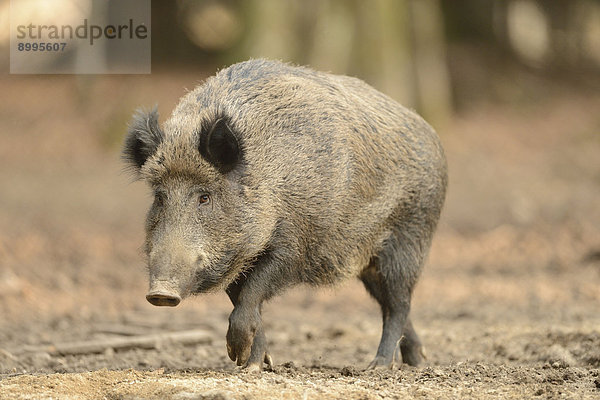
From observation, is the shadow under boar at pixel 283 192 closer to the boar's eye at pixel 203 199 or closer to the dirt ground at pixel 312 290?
the boar's eye at pixel 203 199

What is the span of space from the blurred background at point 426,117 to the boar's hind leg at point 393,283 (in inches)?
57.0

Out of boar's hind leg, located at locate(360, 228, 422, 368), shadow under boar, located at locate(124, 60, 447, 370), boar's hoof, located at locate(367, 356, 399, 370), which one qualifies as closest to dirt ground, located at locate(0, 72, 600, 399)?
boar's hoof, located at locate(367, 356, 399, 370)

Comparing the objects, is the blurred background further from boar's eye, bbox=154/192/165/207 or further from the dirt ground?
boar's eye, bbox=154/192/165/207

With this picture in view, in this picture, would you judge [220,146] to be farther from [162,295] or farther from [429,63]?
[429,63]

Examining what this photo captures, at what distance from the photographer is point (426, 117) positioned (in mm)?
18453

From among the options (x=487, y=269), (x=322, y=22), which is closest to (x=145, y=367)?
(x=487, y=269)

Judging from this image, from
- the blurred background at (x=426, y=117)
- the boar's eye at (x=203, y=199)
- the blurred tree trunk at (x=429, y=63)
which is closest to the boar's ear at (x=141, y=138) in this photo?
the boar's eye at (x=203, y=199)

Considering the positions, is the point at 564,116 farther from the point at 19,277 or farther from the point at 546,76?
the point at 19,277

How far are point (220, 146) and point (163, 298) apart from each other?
3.59 feet

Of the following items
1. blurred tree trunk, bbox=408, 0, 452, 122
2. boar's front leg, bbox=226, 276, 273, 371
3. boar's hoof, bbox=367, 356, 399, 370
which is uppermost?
blurred tree trunk, bbox=408, 0, 452, 122

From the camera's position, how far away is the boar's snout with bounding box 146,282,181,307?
192 inches

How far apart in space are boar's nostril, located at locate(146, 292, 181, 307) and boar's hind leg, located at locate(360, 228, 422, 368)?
7.27ft

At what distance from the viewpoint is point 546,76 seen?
76.4 feet

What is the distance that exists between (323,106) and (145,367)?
2218 mm
